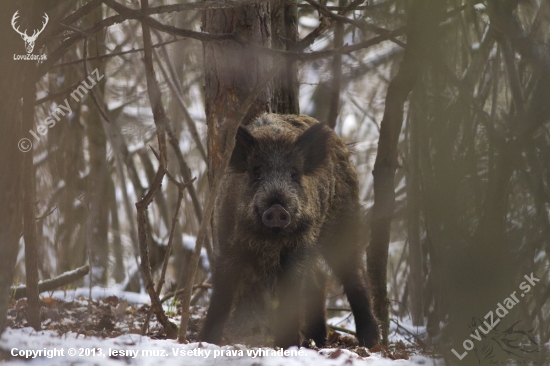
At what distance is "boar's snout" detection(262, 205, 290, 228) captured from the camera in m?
4.14

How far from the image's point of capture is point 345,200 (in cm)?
549

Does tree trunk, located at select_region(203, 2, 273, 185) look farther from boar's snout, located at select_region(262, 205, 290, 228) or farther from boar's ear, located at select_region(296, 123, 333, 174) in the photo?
boar's snout, located at select_region(262, 205, 290, 228)

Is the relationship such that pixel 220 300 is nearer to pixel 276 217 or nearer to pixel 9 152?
pixel 276 217

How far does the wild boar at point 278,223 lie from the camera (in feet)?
14.8

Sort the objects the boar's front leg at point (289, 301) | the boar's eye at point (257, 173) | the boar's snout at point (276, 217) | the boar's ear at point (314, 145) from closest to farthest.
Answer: the boar's snout at point (276, 217)
the boar's front leg at point (289, 301)
the boar's eye at point (257, 173)
the boar's ear at point (314, 145)

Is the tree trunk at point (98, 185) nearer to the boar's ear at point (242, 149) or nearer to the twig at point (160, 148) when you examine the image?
the twig at point (160, 148)

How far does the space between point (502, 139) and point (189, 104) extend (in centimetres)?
1004

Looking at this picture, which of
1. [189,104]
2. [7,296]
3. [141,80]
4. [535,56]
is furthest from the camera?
[189,104]

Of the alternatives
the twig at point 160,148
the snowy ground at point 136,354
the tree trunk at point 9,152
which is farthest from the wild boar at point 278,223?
the tree trunk at point 9,152

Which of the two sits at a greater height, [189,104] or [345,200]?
[189,104]

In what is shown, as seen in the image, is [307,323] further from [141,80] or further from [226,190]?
[141,80]

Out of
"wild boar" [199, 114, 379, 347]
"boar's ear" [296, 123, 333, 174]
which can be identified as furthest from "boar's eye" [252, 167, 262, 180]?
"boar's ear" [296, 123, 333, 174]

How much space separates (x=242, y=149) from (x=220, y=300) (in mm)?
1301

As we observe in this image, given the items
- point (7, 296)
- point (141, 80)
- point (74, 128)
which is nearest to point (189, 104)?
point (141, 80)
